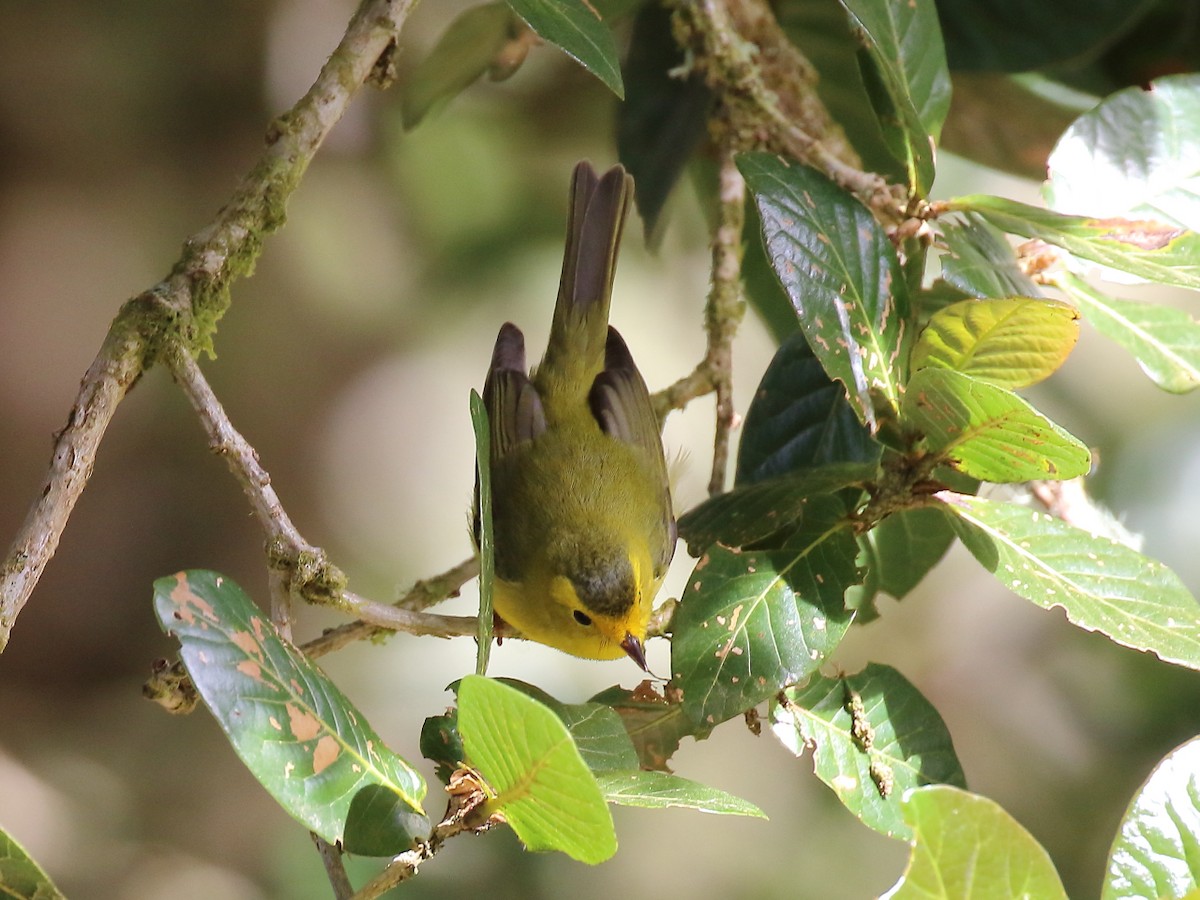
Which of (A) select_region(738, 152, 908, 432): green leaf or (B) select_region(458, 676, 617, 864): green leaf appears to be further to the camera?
(A) select_region(738, 152, 908, 432): green leaf

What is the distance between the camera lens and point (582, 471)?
7.35 ft

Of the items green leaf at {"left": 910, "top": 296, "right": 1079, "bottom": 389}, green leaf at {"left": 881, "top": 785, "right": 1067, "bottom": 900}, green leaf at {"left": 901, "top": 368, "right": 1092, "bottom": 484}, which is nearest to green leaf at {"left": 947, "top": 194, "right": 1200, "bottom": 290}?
green leaf at {"left": 910, "top": 296, "right": 1079, "bottom": 389}

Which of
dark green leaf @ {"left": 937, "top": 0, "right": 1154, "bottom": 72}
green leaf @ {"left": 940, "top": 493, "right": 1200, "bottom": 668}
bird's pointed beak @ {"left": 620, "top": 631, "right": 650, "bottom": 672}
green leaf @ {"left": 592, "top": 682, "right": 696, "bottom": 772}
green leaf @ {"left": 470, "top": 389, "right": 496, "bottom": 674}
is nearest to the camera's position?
green leaf @ {"left": 470, "top": 389, "right": 496, "bottom": 674}

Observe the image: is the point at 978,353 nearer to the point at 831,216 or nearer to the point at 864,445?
the point at 831,216

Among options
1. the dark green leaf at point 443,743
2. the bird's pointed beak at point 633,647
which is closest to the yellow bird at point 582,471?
the bird's pointed beak at point 633,647

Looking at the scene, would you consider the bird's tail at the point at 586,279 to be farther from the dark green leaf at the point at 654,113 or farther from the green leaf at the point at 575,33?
the green leaf at the point at 575,33

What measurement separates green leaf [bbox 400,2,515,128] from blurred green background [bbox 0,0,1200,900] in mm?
770

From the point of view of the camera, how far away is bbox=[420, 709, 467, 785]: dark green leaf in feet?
4.16

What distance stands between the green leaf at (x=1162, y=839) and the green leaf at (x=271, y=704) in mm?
700

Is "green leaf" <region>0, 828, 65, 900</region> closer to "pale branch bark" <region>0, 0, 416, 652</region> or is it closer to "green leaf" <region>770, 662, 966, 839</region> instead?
"pale branch bark" <region>0, 0, 416, 652</region>

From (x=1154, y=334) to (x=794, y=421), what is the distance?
20.7 inches

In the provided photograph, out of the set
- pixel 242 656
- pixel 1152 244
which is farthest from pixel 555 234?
pixel 242 656

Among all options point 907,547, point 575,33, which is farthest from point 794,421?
point 575,33

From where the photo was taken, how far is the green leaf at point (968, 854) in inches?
35.0
